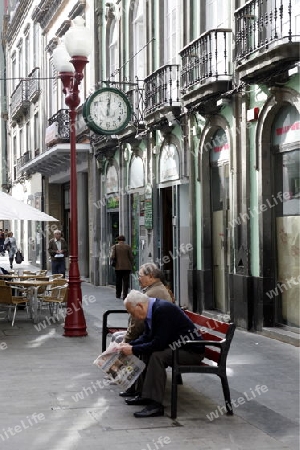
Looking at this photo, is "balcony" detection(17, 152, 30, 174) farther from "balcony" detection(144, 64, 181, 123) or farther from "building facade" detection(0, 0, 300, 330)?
"balcony" detection(144, 64, 181, 123)

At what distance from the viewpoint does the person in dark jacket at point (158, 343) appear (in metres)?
7.61

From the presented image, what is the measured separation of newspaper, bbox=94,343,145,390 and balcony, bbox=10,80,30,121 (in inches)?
1175

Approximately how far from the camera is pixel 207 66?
15.3 m

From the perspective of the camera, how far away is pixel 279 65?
11938 mm

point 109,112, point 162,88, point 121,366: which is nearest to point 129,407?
point 121,366


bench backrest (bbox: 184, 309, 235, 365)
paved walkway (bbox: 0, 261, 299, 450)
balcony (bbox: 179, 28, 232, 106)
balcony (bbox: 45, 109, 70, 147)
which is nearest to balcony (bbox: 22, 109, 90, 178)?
balcony (bbox: 45, 109, 70, 147)

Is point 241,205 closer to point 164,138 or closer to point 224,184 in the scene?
point 224,184

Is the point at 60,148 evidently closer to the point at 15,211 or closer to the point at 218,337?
the point at 15,211

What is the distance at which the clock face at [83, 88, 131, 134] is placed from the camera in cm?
1838

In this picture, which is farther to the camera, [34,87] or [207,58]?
[34,87]

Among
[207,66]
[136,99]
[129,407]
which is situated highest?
[136,99]

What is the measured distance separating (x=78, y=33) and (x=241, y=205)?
13.5ft

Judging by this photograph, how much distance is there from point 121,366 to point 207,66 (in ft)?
28.7

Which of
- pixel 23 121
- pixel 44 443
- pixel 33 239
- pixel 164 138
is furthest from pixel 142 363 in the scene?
pixel 23 121
